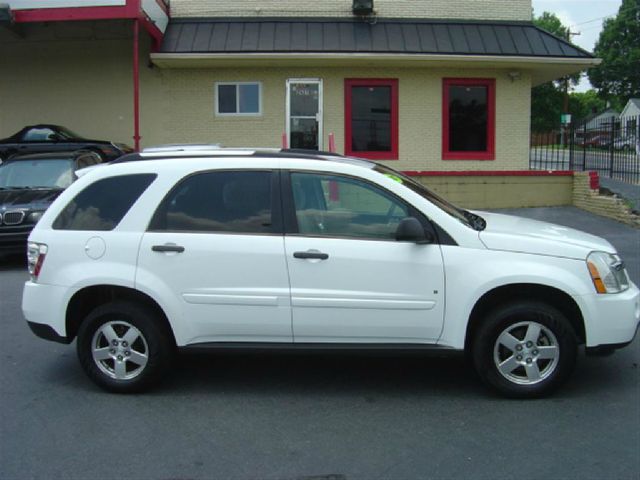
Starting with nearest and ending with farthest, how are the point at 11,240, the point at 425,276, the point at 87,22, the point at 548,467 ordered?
1. the point at 548,467
2. the point at 425,276
3. the point at 11,240
4. the point at 87,22

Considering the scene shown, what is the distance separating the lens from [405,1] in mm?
15859

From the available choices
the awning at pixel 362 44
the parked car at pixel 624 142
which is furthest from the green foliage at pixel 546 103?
the awning at pixel 362 44

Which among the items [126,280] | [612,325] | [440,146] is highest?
[440,146]

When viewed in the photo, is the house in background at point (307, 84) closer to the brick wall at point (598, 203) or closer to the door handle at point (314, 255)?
the brick wall at point (598, 203)

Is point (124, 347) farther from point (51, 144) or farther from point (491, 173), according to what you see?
point (491, 173)

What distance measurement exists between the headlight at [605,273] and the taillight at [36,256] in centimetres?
393

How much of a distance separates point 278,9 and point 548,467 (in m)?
13.9

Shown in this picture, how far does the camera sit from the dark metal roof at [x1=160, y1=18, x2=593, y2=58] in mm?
14789

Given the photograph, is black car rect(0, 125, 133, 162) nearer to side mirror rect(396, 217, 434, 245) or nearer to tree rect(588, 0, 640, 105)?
side mirror rect(396, 217, 434, 245)

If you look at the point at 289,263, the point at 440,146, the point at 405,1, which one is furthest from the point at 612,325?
the point at 405,1

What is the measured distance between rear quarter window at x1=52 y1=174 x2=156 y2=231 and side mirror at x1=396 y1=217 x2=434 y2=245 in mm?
1870

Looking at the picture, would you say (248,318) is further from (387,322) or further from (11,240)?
(11,240)

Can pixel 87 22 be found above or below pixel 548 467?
above

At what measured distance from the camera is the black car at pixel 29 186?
388 inches
